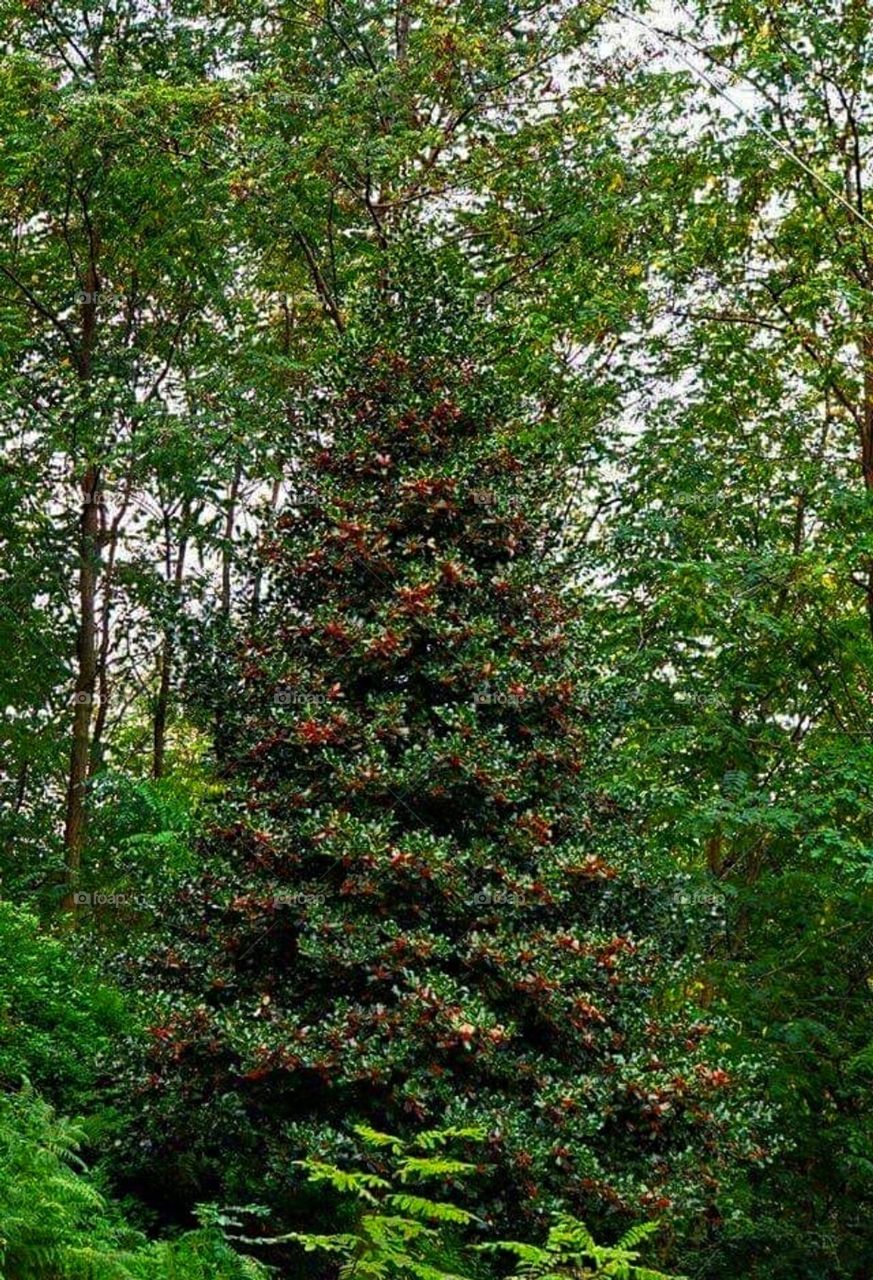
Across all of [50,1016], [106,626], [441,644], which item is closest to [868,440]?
[441,644]

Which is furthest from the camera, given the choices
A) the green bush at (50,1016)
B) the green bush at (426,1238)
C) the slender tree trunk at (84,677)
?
the slender tree trunk at (84,677)

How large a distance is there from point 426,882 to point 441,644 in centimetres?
85

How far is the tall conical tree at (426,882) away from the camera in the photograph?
404cm

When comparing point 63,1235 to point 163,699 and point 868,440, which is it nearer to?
point 868,440

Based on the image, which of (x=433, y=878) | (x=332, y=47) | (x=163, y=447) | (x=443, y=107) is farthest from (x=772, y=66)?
(x=433, y=878)

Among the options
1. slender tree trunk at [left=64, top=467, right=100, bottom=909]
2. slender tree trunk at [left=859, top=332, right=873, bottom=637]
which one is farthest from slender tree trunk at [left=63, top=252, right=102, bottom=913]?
slender tree trunk at [left=859, top=332, right=873, bottom=637]

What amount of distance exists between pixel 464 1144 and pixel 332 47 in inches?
339

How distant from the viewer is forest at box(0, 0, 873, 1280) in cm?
Answer: 410

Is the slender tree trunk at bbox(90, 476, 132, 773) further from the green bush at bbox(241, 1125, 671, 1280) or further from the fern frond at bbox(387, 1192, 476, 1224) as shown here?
the fern frond at bbox(387, 1192, 476, 1224)

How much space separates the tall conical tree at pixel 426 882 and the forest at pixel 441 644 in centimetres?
2

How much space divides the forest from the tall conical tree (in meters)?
0.02

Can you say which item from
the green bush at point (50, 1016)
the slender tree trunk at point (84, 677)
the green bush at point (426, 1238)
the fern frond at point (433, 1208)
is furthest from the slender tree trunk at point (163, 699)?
the fern frond at point (433, 1208)

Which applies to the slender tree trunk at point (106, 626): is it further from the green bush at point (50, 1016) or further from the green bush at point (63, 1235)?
the green bush at point (63, 1235)

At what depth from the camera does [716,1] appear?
845 centimetres
